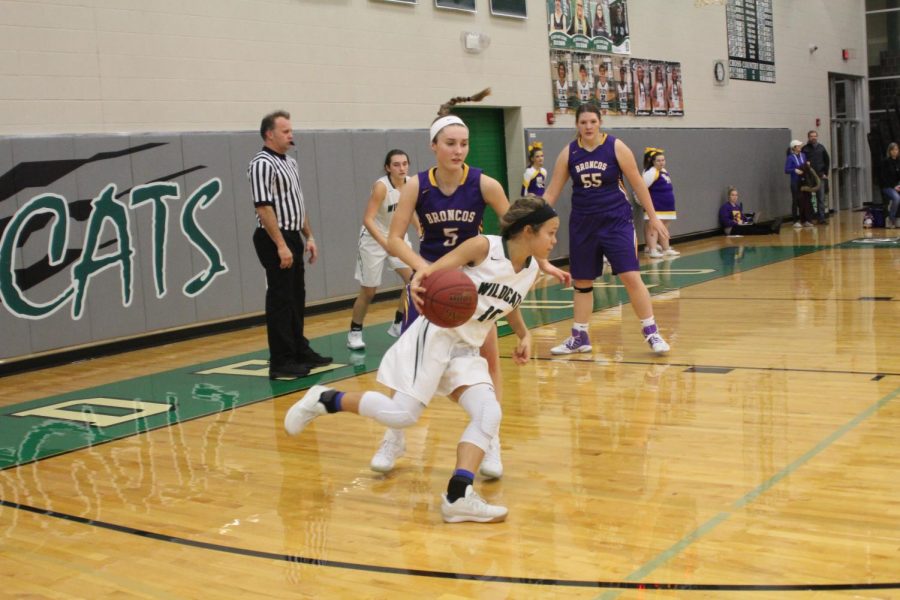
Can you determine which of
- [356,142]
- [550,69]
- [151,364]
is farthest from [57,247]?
[550,69]

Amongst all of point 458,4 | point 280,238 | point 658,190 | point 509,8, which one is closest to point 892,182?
point 658,190

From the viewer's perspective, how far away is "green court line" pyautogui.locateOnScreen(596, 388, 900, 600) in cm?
326

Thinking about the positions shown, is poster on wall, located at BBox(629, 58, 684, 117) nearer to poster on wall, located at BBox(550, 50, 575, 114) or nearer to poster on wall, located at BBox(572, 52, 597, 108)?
poster on wall, located at BBox(572, 52, 597, 108)

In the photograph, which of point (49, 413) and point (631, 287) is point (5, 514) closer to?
point (49, 413)

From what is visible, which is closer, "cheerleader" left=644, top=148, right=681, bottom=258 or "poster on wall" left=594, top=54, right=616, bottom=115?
"cheerleader" left=644, top=148, right=681, bottom=258

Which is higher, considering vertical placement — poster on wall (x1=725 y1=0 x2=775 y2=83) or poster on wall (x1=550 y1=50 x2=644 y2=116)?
poster on wall (x1=725 y1=0 x2=775 y2=83)

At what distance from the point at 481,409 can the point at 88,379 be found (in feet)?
15.5

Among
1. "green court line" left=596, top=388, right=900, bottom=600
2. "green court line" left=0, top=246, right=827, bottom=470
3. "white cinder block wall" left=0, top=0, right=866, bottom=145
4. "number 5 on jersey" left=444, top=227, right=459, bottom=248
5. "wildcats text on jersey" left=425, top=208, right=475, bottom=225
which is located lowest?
"green court line" left=596, top=388, right=900, bottom=600

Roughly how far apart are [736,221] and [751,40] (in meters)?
4.02

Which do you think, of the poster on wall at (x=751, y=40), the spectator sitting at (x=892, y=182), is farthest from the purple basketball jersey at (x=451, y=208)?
the poster on wall at (x=751, y=40)

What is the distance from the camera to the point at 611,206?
712 cm

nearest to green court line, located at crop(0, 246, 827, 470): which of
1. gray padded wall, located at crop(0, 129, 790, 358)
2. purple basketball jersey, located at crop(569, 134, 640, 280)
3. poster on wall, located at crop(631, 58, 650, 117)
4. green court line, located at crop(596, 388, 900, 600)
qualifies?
gray padded wall, located at crop(0, 129, 790, 358)

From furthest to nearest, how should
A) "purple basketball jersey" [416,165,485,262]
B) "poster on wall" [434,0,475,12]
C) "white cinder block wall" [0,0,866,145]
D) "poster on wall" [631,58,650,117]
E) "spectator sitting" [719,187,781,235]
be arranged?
1. "spectator sitting" [719,187,781,235]
2. "poster on wall" [631,58,650,117]
3. "poster on wall" [434,0,475,12]
4. "white cinder block wall" [0,0,866,145]
5. "purple basketball jersey" [416,165,485,262]

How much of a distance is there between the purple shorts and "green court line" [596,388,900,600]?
7.02 ft
